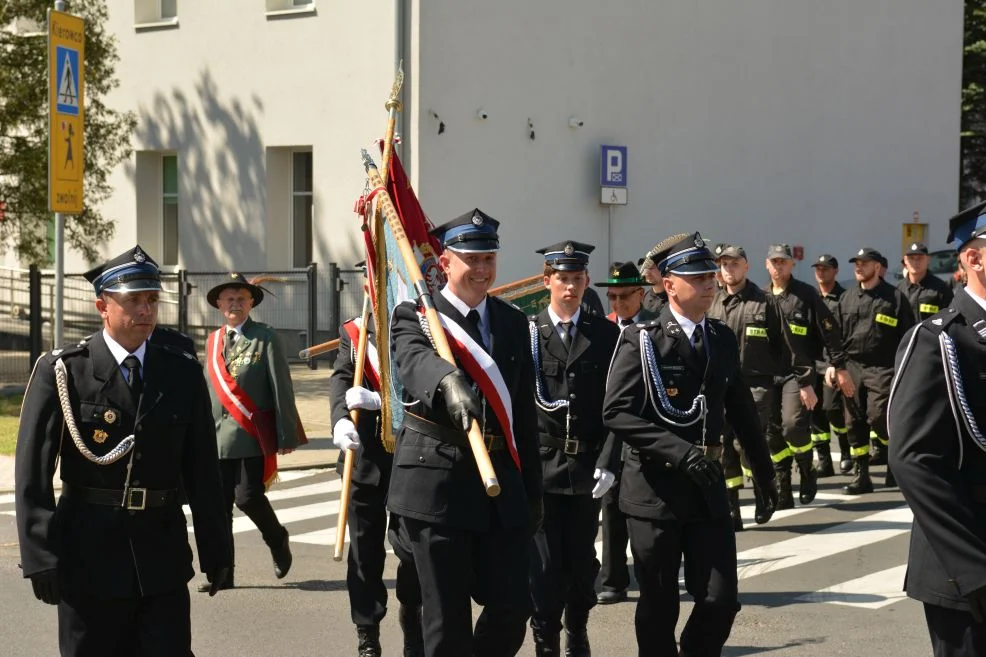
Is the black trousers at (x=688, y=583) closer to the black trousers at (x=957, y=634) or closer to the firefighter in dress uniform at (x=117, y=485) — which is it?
the black trousers at (x=957, y=634)

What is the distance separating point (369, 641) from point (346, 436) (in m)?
1.04

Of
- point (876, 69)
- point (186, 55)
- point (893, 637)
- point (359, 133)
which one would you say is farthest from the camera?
point (876, 69)

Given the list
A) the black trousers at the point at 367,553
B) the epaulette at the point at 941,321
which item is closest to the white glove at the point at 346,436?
the black trousers at the point at 367,553

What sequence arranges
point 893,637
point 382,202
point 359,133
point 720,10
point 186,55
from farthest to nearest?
point 720,10
point 186,55
point 359,133
point 893,637
point 382,202

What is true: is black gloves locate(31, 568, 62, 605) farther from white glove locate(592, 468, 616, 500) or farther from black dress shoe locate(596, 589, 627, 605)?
black dress shoe locate(596, 589, 627, 605)

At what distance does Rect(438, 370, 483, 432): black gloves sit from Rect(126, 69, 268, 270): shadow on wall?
18491mm

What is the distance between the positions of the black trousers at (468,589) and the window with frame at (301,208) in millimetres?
18236

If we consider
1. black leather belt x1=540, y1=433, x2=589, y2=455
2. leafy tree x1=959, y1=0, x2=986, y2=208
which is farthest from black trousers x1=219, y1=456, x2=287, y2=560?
leafy tree x1=959, y1=0, x2=986, y2=208

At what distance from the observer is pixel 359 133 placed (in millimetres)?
21828

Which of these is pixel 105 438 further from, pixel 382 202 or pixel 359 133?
pixel 359 133

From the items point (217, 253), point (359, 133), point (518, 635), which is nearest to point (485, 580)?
point (518, 635)

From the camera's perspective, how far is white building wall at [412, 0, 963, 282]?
2188 cm

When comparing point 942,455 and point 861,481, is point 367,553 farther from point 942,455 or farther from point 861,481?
point 861,481

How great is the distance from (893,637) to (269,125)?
17203mm
